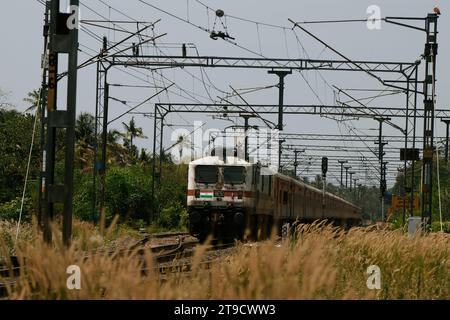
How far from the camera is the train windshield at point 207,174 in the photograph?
96.9ft

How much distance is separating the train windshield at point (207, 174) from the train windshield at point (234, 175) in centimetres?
39

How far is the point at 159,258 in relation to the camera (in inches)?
864

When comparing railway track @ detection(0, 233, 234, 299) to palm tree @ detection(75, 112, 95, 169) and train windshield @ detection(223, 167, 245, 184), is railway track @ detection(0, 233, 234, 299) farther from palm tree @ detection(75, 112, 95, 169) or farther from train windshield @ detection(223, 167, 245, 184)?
palm tree @ detection(75, 112, 95, 169)

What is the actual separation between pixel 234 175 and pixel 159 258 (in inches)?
309

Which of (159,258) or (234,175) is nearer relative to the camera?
(159,258)

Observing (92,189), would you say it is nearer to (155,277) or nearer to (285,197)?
(285,197)

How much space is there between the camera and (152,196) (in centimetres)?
4794

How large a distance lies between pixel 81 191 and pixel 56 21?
29.9 m

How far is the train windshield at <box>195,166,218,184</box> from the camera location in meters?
29.5

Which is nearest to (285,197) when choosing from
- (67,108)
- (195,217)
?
(195,217)

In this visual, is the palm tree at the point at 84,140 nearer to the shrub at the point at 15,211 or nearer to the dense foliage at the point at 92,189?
the dense foliage at the point at 92,189

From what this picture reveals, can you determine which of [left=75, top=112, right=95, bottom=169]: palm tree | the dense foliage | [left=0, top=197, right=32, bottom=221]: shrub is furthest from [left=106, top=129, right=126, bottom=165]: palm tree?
[left=0, top=197, right=32, bottom=221]: shrub
